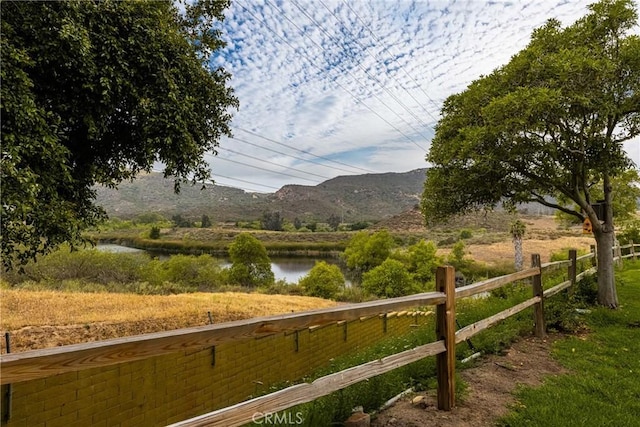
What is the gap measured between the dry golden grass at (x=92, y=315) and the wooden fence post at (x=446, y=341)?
8.36 meters

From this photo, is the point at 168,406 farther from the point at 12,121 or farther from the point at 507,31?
the point at 507,31

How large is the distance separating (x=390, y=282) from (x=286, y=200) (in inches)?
3757

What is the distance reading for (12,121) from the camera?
480 cm

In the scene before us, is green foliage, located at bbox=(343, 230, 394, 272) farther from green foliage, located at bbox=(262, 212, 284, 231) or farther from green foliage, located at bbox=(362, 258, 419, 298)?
green foliage, located at bbox=(262, 212, 284, 231)

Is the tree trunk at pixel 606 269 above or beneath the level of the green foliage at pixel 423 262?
above

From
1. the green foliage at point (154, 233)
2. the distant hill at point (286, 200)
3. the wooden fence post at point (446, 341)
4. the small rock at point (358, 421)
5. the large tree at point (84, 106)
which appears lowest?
the small rock at point (358, 421)

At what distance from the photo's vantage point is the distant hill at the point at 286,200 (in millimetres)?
104938

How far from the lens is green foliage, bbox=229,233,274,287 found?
35.7m

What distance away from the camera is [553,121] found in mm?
7492

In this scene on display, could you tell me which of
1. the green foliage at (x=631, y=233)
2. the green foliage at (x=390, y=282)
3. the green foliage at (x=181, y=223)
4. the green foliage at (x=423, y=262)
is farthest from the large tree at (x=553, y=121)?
the green foliage at (x=181, y=223)

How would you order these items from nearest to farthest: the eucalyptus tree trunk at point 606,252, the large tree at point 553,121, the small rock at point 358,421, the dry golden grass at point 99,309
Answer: the small rock at point 358,421 < the large tree at point 553,121 < the eucalyptus tree trunk at point 606,252 < the dry golden grass at point 99,309

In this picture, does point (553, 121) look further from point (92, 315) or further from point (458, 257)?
point (458, 257)

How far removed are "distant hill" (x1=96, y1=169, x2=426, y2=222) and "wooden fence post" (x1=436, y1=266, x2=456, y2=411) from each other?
90.8 meters

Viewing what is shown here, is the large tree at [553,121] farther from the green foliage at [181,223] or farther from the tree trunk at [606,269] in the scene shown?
the green foliage at [181,223]
